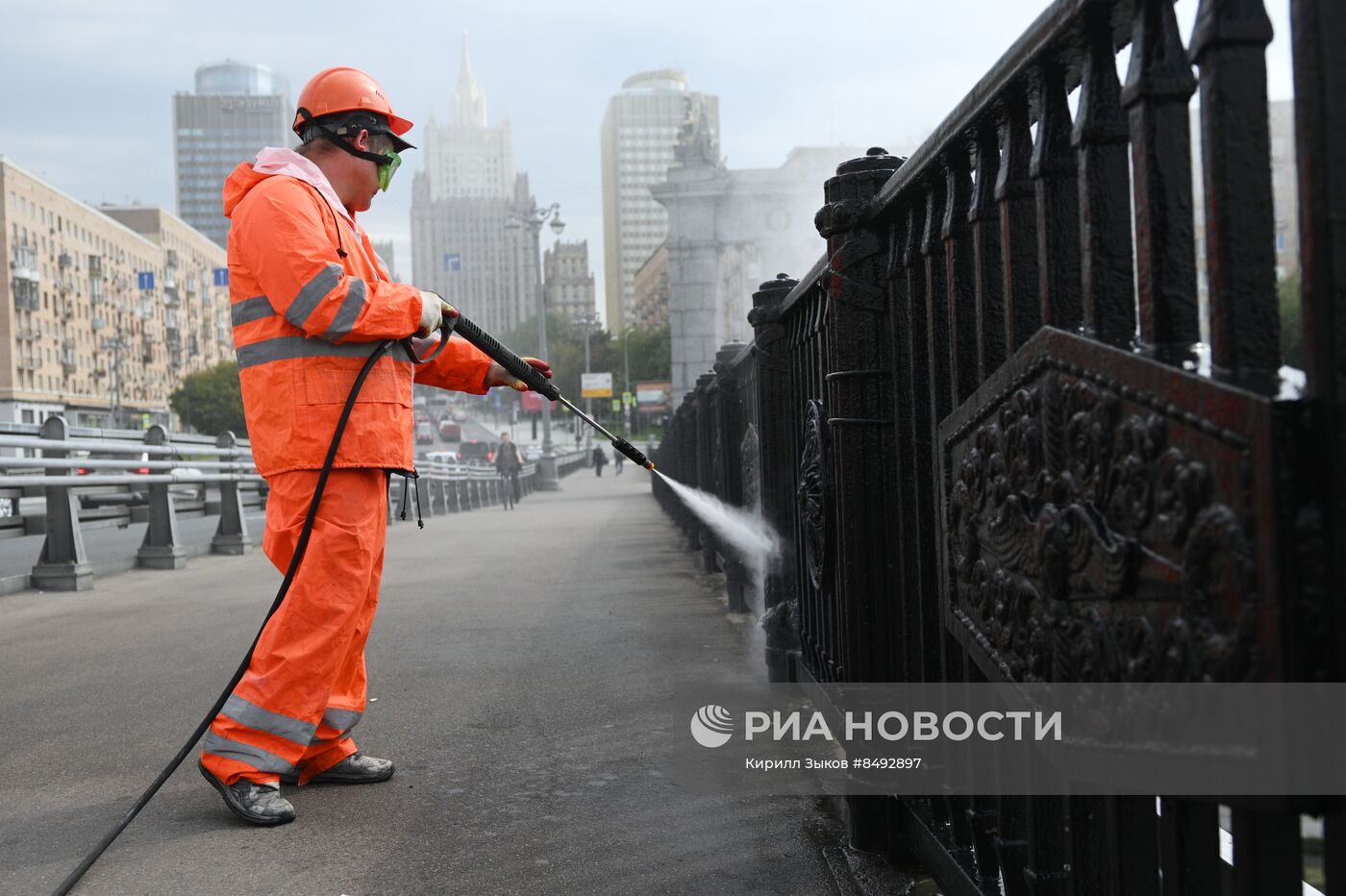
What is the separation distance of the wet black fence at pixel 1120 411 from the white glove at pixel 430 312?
1355 mm

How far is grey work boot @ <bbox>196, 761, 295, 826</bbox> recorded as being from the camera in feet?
9.81

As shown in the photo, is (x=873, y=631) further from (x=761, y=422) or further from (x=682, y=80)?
(x=682, y=80)

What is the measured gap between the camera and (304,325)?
3.13m

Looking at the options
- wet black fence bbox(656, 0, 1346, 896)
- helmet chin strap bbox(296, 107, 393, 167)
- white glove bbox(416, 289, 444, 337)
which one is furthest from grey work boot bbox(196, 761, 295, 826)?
helmet chin strap bbox(296, 107, 393, 167)

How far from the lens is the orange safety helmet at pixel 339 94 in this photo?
355 cm

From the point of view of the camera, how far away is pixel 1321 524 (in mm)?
973

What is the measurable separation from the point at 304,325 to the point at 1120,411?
93.3 inches

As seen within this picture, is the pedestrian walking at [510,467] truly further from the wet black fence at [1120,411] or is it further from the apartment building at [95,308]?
the apartment building at [95,308]

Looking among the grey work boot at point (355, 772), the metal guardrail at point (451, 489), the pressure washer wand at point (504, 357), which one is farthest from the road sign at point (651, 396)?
the grey work boot at point (355, 772)

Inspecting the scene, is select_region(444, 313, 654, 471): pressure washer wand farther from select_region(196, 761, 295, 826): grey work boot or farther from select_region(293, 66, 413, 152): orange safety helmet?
select_region(196, 761, 295, 826): grey work boot

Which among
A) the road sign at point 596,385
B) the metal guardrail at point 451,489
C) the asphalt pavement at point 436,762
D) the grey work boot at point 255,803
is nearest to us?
the asphalt pavement at point 436,762

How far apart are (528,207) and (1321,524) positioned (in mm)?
40538

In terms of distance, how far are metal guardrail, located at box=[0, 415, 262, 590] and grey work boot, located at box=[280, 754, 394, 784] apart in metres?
5.26

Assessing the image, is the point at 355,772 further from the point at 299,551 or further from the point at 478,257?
the point at 478,257
